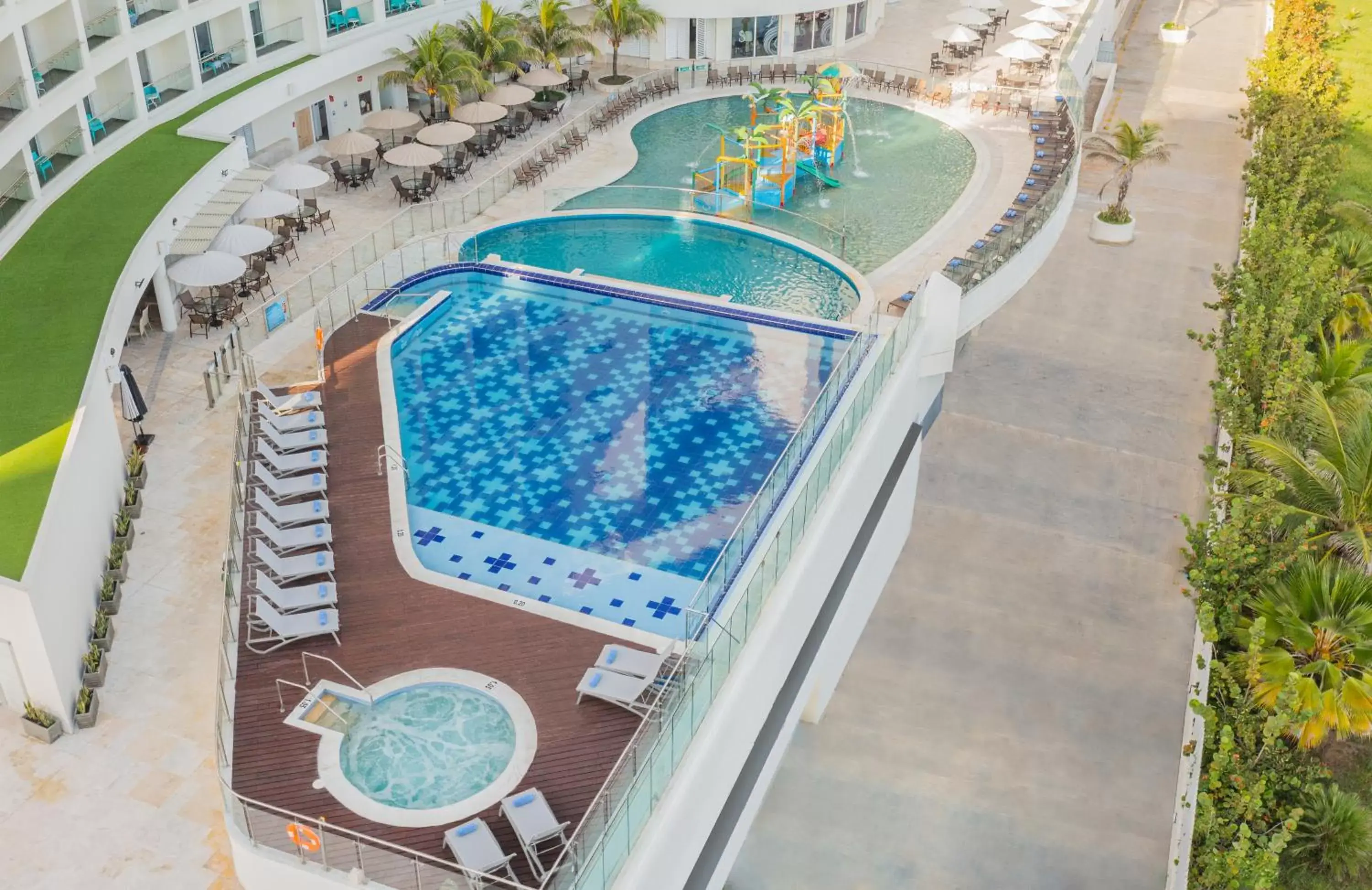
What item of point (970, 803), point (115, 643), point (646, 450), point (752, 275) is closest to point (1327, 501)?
point (970, 803)

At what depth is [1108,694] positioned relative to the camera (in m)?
22.0

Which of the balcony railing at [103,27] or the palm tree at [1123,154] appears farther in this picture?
the palm tree at [1123,154]

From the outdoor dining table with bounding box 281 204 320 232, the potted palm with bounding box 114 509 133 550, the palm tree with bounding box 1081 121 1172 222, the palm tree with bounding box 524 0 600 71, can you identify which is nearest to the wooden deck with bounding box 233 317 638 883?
the potted palm with bounding box 114 509 133 550

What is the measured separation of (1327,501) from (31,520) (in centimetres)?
1724

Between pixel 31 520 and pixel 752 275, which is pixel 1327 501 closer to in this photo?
pixel 752 275

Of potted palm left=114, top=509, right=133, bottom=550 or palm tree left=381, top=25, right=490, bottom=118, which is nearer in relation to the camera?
potted palm left=114, top=509, right=133, bottom=550

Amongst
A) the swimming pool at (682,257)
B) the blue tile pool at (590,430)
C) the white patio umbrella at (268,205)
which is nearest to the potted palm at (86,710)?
the blue tile pool at (590,430)

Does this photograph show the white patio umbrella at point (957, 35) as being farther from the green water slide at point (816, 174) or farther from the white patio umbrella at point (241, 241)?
the white patio umbrella at point (241, 241)

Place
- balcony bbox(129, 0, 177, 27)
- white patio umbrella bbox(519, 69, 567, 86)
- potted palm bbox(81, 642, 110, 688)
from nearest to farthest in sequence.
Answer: potted palm bbox(81, 642, 110, 688) → balcony bbox(129, 0, 177, 27) → white patio umbrella bbox(519, 69, 567, 86)

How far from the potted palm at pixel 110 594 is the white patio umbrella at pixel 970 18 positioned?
32857 mm

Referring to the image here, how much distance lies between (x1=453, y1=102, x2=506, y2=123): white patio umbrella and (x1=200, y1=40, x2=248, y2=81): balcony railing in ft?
16.6

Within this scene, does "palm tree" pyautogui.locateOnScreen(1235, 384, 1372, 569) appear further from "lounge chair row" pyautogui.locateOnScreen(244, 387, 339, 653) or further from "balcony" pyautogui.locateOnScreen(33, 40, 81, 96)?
"balcony" pyautogui.locateOnScreen(33, 40, 81, 96)

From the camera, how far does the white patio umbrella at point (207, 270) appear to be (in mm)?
23766

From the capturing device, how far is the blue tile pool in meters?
18.3
